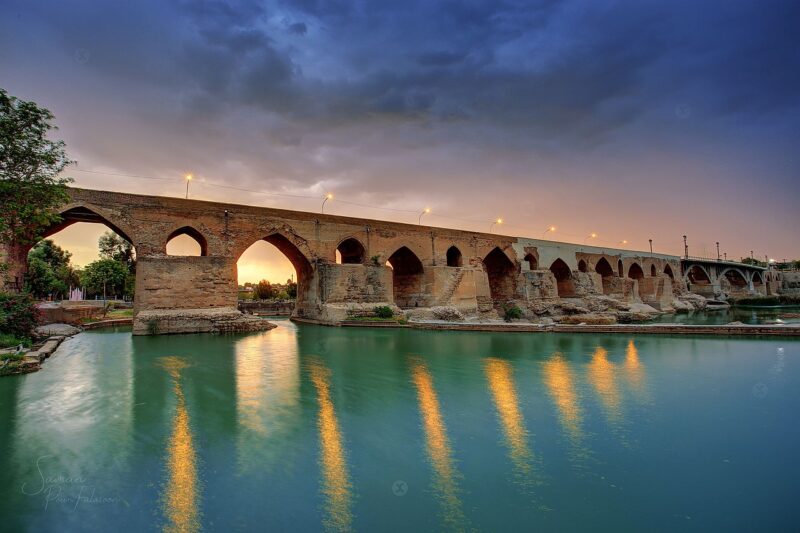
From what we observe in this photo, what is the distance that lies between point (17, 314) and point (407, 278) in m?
18.5

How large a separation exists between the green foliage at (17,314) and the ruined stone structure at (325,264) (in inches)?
117

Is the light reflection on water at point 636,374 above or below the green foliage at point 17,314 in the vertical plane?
below

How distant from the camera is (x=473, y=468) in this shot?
3871 millimetres

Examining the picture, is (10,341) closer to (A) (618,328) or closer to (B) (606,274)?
(A) (618,328)

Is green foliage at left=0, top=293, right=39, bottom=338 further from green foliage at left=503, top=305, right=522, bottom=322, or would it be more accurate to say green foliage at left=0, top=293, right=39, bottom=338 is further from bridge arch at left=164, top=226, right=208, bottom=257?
green foliage at left=503, top=305, right=522, bottom=322

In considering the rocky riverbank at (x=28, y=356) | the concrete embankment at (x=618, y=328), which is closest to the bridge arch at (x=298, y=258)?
the concrete embankment at (x=618, y=328)

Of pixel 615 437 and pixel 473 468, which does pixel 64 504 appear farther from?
pixel 615 437

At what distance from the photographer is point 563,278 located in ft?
110

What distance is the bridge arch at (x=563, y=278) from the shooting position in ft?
107

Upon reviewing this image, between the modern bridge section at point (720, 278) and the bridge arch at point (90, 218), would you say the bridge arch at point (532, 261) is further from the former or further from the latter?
the modern bridge section at point (720, 278)

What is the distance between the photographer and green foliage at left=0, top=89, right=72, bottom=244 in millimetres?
10094

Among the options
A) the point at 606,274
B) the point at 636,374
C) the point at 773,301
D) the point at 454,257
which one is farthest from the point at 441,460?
the point at 773,301

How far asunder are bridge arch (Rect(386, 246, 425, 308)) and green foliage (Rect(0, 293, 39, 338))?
16.3 metres

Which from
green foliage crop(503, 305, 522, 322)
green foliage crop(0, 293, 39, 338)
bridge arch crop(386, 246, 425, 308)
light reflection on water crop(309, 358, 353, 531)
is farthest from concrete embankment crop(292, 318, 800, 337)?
light reflection on water crop(309, 358, 353, 531)
